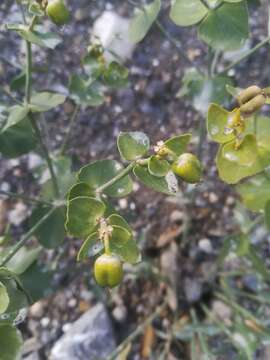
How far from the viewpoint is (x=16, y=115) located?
41.0 inches

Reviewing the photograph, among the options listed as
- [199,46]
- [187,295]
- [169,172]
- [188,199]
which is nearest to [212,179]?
[188,199]

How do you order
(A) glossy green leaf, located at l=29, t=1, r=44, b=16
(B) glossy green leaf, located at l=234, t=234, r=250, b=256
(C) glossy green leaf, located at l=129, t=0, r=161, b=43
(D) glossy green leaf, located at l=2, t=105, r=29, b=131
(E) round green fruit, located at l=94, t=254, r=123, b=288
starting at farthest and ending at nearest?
(B) glossy green leaf, located at l=234, t=234, r=250, b=256 < (C) glossy green leaf, located at l=129, t=0, r=161, b=43 < (D) glossy green leaf, located at l=2, t=105, r=29, b=131 < (A) glossy green leaf, located at l=29, t=1, r=44, b=16 < (E) round green fruit, located at l=94, t=254, r=123, b=288

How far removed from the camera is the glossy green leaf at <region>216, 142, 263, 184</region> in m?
0.77

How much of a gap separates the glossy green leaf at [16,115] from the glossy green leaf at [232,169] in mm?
419

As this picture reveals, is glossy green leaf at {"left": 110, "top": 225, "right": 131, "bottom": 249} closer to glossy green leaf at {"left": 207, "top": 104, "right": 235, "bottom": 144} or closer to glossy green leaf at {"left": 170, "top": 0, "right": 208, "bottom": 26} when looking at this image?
glossy green leaf at {"left": 207, "top": 104, "right": 235, "bottom": 144}

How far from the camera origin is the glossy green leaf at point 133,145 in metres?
A: 0.81

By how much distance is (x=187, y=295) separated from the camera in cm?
158

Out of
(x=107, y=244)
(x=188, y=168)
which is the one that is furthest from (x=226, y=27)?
(x=107, y=244)

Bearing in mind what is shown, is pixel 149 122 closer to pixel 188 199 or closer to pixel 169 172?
pixel 188 199

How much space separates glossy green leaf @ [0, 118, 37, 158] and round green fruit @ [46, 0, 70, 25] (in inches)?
10.3

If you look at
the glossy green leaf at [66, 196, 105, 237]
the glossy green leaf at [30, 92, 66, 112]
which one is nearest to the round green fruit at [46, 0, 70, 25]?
the glossy green leaf at [30, 92, 66, 112]

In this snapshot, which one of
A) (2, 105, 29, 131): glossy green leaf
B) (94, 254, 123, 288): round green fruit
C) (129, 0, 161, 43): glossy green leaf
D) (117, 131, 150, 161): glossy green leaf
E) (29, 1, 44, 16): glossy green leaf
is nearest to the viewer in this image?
(94, 254, 123, 288): round green fruit

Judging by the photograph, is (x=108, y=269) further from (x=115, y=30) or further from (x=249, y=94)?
(x=115, y=30)

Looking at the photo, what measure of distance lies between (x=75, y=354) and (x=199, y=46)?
110 cm
